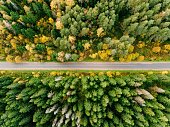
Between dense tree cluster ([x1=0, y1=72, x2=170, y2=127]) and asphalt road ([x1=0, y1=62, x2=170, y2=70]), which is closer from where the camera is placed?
dense tree cluster ([x1=0, y1=72, x2=170, y2=127])

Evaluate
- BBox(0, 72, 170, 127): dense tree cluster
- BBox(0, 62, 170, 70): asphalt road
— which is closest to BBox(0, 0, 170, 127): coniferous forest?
BBox(0, 72, 170, 127): dense tree cluster

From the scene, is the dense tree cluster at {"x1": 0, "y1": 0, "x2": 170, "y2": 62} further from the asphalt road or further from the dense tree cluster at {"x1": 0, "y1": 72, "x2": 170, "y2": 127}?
the dense tree cluster at {"x1": 0, "y1": 72, "x2": 170, "y2": 127}

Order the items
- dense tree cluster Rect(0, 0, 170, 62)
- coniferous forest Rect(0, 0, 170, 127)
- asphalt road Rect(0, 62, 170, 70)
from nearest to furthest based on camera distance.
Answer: coniferous forest Rect(0, 0, 170, 127), dense tree cluster Rect(0, 0, 170, 62), asphalt road Rect(0, 62, 170, 70)

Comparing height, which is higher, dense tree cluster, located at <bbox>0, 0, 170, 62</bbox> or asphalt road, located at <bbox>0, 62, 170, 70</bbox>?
dense tree cluster, located at <bbox>0, 0, 170, 62</bbox>

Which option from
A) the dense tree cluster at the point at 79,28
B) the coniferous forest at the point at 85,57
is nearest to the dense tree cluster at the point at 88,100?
the coniferous forest at the point at 85,57

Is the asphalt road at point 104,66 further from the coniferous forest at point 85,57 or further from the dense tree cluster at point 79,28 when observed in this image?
the dense tree cluster at point 79,28

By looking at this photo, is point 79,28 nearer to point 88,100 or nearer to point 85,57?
point 85,57
